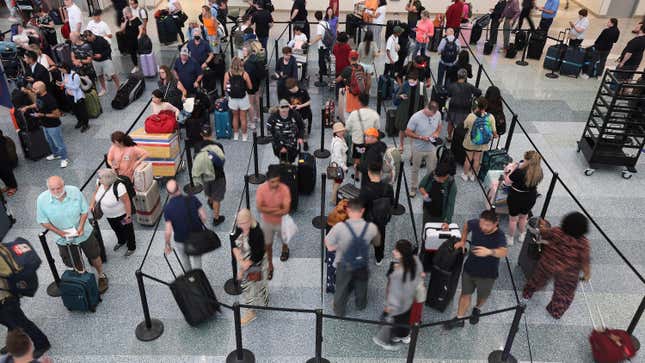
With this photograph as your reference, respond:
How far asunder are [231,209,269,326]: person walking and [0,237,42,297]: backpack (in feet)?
6.92

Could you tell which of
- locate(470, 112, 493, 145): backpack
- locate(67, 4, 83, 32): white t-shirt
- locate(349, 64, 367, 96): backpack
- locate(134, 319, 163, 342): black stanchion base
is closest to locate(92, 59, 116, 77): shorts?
locate(67, 4, 83, 32): white t-shirt

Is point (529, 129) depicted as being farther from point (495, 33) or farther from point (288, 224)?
point (288, 224)

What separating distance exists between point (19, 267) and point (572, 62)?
14174 mm

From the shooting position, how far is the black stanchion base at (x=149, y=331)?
6266mm

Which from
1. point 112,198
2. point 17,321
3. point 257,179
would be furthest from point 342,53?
point 17,321

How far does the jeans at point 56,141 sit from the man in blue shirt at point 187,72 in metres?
2.46

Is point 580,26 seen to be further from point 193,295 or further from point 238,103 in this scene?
point 193,295

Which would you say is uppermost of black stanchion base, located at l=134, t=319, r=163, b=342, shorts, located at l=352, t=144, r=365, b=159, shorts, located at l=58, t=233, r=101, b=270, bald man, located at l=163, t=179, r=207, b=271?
bald man, located at l=163, t=179, r=207, b=271

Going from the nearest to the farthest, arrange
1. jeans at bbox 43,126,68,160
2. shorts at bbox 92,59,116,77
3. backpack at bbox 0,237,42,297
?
backpack at bbox 0,237,42,297, jeans at bbox 43,126,68,160, shorts at bbox 92,59,116,77

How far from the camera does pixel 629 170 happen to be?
396 inches

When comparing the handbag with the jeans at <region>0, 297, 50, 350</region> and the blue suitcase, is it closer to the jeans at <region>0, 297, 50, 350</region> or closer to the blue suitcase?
the jeans at <region>0, 297, 50, 350</region>

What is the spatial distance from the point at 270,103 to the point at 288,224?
260 inches

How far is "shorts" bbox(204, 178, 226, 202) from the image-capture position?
7.88 meters

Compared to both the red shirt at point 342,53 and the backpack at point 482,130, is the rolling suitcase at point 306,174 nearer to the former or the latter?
the backpack at point 482,130
